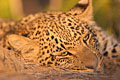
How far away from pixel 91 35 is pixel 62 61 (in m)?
0.53

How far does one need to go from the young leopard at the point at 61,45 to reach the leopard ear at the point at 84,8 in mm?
340

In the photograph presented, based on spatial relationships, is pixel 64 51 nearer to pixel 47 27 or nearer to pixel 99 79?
pixel 47 27

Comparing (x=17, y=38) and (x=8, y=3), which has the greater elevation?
(x=8, y=3)

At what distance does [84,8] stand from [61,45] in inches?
35.5

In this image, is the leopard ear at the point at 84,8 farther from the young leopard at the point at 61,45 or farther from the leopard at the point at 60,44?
the young leopard at the point at 61,45

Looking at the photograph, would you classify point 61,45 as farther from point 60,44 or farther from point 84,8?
point 84,8

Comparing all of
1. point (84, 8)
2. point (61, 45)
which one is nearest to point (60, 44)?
point (61, 45)

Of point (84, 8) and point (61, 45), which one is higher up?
point (84, 8)

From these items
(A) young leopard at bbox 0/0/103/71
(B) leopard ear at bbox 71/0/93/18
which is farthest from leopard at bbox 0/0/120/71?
(B) leopard ear at bbox 71/0/93/18

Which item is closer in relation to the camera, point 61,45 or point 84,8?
point 61,45

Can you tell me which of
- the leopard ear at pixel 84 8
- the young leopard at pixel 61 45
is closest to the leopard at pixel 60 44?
the young leopard at pixel 61 45

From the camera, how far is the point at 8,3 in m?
7.74

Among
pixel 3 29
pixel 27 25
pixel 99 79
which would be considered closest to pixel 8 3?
pixel 3 29

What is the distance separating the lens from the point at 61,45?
8.19 feet
